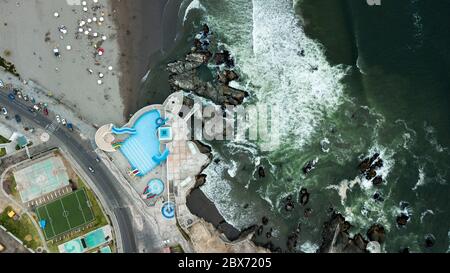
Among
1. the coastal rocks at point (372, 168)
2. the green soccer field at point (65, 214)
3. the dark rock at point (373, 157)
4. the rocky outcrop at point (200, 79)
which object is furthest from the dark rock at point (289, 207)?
the green soccer field at point (65, 214)

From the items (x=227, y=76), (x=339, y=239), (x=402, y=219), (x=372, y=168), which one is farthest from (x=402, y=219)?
(x=227, y=76)

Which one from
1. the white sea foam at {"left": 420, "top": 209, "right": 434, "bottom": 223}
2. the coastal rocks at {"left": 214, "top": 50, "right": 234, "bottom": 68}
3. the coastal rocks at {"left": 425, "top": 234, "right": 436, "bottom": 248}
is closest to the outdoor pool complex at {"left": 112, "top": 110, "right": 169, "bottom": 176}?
the coastal rocks at {"left": 214, "top": 50, "right": 234, "bottom": 68}

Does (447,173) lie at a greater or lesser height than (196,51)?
lesser

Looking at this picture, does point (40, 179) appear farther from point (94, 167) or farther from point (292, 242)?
point (292, 242)

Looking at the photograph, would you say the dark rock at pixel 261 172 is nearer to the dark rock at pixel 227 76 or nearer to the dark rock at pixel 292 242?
the dark rock at pixel 292 242

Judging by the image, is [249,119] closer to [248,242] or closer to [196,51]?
[196,51]
